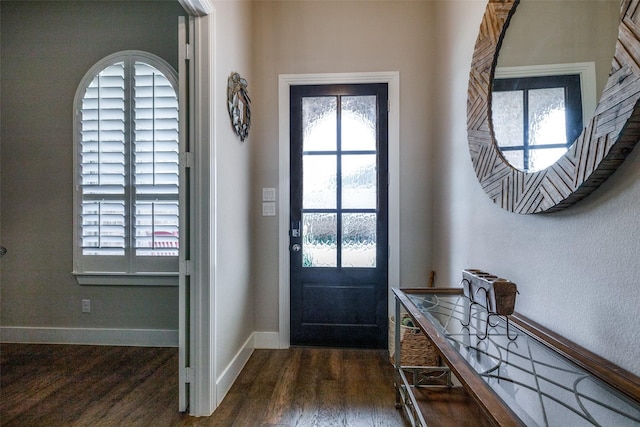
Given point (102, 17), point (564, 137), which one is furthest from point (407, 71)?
point (102, 17)

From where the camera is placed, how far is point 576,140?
2.71ft

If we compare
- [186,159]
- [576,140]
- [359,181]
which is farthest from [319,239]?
[576,140]

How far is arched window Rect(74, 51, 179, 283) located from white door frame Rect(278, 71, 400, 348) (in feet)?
3.08

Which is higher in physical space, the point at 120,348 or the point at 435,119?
the point at 435,119

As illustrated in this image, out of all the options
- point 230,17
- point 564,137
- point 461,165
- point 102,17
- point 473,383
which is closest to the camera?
point 473,383

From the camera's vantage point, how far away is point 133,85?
2.49 m

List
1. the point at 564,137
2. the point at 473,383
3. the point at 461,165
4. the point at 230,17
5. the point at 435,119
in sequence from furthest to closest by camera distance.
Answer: the point at 435,119, the point at 230,17, the point at 461,165, the point at 564,137, the point at 473,383

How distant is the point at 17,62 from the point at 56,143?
84 centimetres

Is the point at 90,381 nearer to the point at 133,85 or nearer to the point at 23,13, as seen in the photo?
the point at 133,85

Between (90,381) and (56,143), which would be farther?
(56,143)

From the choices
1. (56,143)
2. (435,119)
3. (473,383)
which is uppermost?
(435,119)

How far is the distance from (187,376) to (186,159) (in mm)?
1298

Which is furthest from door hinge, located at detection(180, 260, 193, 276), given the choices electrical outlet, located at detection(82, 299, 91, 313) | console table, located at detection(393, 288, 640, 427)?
electrical outlet, located at detection(82, 299, 91, 313)

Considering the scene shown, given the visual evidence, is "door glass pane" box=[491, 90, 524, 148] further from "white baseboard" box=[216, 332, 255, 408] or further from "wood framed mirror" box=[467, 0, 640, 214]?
"white baseboard" box=[216, 332, 255, 408]
